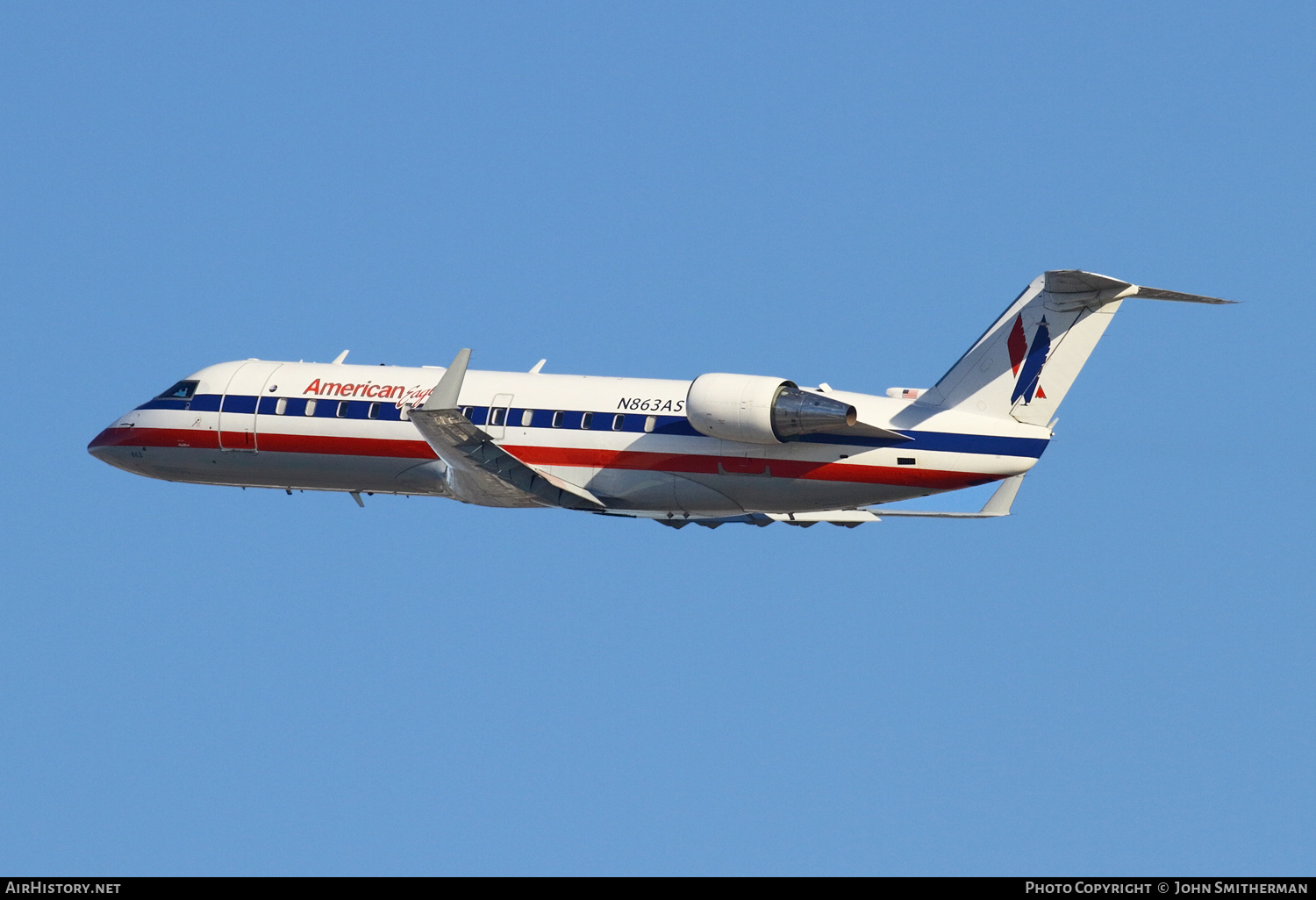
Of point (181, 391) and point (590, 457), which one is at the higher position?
point (181, 391)

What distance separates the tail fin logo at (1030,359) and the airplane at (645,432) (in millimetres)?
33

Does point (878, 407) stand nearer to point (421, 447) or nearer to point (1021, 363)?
point (1021, 363)

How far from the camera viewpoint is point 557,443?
38.1m

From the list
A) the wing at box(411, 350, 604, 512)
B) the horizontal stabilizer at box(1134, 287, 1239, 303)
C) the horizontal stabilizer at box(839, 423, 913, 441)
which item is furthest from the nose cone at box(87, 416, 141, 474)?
the horizontal stabilizer at box(1134, 287, 1239, 303)

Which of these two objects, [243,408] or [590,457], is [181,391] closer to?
[243,408]

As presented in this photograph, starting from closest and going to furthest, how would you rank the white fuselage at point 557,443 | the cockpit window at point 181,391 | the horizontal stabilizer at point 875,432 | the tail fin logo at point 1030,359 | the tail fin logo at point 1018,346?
the tail fin logo at point 1030,359, the tail fin logo at point 1018,346, the horizontal stabilizer at point 875,432, the white fuselage at point 557,443, the cockpit window at point 181,391

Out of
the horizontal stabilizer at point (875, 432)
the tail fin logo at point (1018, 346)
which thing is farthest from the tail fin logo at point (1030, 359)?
the horizontal stabilizer at point (875, 432)

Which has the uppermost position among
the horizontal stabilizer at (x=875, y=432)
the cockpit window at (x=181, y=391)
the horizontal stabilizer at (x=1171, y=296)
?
the cockpit window at (x=181, y=391)

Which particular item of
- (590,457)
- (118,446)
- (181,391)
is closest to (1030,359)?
(590,457)

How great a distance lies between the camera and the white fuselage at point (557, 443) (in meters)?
35.9

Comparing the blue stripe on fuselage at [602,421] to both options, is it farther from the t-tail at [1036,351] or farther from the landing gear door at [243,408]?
the t-tail at [1036,351]

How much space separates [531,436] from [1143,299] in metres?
11.8

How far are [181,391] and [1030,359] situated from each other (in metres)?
17.9
